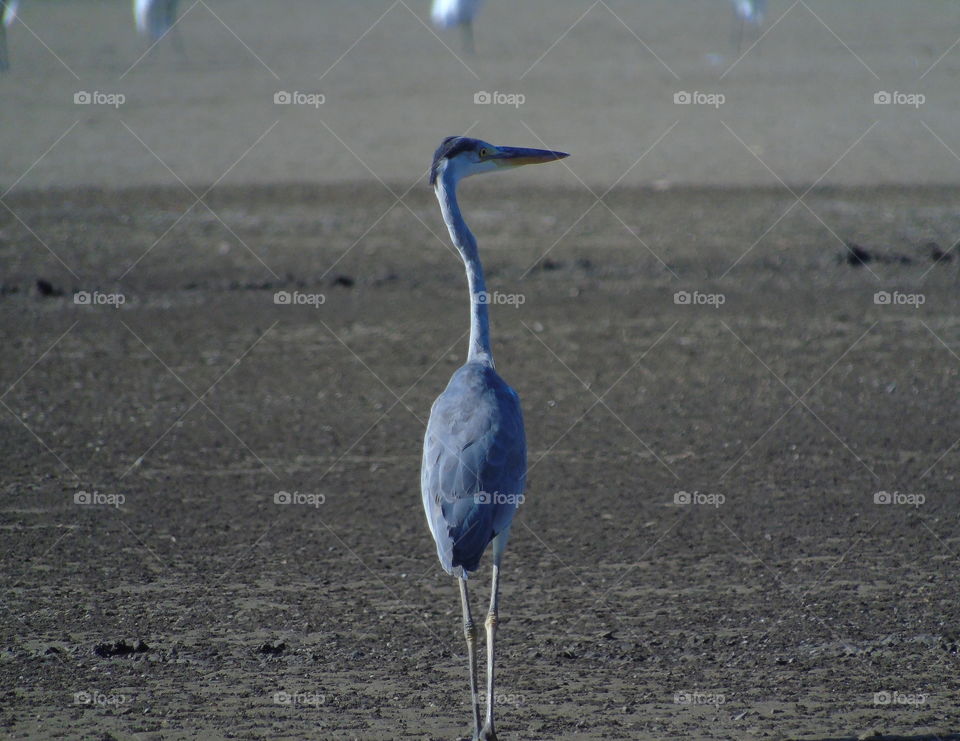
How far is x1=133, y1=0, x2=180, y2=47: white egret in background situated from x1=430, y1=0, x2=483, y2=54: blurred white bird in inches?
212

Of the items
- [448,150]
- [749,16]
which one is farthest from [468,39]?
[448,150]

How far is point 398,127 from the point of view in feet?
68.1

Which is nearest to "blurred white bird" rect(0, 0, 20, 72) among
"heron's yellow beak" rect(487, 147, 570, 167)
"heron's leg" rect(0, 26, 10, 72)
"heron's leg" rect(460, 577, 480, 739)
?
"heron's leg" rect(0, 26, 10, 72)

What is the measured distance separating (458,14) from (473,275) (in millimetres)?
20327

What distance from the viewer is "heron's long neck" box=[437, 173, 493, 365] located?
6.69 m

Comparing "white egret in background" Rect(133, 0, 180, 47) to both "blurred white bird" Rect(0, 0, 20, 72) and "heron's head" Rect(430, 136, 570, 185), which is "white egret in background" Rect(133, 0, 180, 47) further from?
"heron's head" Rect(430, 136, 570, 185)

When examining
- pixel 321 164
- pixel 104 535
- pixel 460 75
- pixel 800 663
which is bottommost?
pixel 800 663

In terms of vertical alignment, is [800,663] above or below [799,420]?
below

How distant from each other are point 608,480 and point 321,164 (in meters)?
11.7

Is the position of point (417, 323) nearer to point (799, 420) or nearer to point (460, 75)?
point (799, 420)

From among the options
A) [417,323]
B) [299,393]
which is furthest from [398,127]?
[299,393]

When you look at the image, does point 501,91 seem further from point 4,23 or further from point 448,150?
point 448,150

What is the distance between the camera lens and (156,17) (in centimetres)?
2583

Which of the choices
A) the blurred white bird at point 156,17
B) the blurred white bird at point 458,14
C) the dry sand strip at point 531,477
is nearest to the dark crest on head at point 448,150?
the dry sand strip at point 531,477
